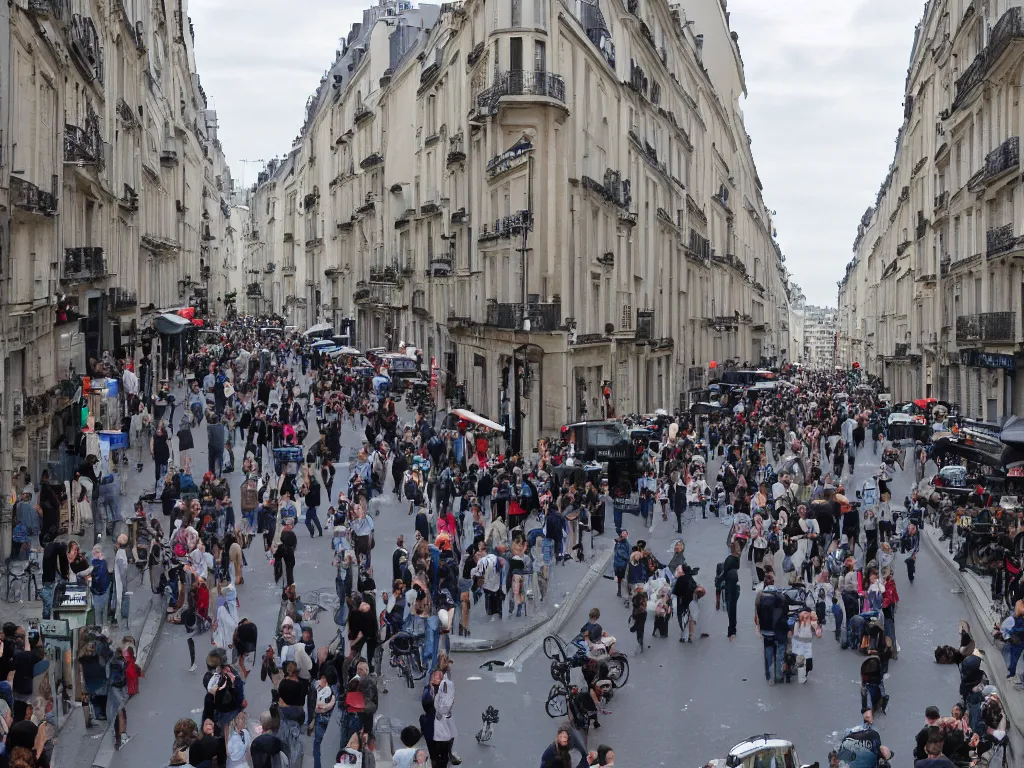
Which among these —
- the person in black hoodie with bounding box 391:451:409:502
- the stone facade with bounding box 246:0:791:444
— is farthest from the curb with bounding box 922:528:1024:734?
the stone facade with bounding box 246:0:791:444

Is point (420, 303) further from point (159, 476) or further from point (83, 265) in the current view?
point (159, 476)

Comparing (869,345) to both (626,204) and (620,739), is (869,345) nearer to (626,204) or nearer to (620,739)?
(626,204)

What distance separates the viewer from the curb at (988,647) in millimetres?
14992

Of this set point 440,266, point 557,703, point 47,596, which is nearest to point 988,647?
point 557,703

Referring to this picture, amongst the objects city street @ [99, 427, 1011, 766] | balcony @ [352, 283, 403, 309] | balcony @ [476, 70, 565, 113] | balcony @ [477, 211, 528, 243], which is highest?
balcony @ [476, 70, 565, 113]

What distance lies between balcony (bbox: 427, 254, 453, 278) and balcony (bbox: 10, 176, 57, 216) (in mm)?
27258

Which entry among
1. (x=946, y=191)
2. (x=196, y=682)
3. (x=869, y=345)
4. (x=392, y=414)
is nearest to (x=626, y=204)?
(x=946, y=191)

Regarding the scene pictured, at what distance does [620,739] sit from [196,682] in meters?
5.36

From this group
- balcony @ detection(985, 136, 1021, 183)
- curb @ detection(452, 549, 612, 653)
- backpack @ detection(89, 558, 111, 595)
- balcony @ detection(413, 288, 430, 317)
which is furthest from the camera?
balcony @ detection(413, 288, 430, 317)

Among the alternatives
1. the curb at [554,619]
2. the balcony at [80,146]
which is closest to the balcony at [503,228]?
the balcony at [80,146]

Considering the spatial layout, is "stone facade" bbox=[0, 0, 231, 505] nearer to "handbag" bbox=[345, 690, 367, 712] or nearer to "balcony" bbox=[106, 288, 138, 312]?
"balcony" bbox=[106, 288, 138, 312]

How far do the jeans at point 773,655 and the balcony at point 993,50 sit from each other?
879 inches

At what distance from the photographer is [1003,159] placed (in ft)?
114

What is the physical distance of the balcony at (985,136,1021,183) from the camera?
111 ft
